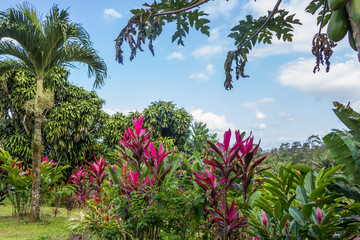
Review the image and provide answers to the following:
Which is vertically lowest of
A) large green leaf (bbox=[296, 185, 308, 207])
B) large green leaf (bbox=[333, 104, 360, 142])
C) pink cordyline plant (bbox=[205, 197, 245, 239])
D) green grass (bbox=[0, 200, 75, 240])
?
green grass (bbox=[0, 200, 75, 240])

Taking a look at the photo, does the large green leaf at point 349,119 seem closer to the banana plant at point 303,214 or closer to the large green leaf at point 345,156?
the large green leaf at point 345,156

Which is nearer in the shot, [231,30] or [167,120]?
[231,30]

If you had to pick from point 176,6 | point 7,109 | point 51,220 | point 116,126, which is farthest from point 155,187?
point 7,109

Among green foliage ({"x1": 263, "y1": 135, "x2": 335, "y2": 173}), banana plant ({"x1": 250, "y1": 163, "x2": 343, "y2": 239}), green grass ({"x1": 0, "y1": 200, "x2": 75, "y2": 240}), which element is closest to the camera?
banana plant ({"x1": 250, "y1": 163, "x2": 343, "y2": 239})

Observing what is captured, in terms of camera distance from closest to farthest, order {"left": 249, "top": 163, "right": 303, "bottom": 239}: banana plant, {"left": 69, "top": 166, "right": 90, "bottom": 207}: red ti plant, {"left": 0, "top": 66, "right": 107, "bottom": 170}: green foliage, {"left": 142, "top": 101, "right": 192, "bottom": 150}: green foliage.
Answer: {"left": 249, "top": 163, "right": 303, "bottom": 239}: banana plant
{"left": 69, "top": 166, "right": 90, "bottom": 207}: red ti plant
{"left": 0, "top": 66, "right": 107, "bottom": 170}: green foliage
{"left": 142, "top": 101, "right": 192, "bottom": 150}: green foliage

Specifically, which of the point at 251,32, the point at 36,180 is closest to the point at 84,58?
the point at 36,180

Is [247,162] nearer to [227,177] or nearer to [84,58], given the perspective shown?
[227,177]

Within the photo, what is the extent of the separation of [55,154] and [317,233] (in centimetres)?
1238

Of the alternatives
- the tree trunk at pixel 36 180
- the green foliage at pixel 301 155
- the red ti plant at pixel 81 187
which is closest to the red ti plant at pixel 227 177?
the red ti plant at pixel 81 187

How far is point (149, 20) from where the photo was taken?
2883 mm

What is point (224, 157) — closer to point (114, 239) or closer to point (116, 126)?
point (114, 239)

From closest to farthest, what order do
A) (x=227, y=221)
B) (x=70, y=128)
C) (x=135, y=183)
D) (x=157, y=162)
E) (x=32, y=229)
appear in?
(x=227, y=221), (x=157, y=162), (x=135, y=183), (x=32, y=229), (x=70, y=128)

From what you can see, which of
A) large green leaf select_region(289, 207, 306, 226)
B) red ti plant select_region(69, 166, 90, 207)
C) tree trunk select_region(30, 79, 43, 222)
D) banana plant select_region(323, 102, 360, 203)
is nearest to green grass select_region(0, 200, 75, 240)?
tree trunk select_region(30, 79, 43, 222)

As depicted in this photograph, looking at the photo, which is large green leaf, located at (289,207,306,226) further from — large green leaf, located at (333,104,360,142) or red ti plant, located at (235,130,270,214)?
large green leaf, located at (333,104,360,142)
